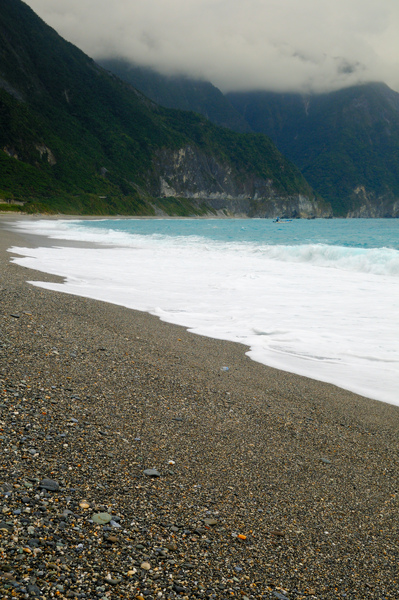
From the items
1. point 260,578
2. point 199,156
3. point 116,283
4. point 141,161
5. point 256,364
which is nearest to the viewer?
point 260,578

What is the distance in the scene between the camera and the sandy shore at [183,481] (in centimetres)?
202

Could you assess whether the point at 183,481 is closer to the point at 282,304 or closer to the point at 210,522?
the point at 210,522

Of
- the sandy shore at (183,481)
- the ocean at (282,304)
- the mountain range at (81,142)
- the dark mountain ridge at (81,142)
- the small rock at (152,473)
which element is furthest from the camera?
the dark mountain ridge at (81,142)

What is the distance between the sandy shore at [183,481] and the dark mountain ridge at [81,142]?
300 ft

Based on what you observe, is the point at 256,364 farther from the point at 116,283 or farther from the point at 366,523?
the point at 116,283

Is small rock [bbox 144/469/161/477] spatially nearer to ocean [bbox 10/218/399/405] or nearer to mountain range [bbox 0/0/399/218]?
ocean [bbox 10/218/399/405]

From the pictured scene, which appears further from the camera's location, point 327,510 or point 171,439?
point 171,439

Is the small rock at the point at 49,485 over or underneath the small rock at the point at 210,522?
over

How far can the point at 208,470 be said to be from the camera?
9.71ft

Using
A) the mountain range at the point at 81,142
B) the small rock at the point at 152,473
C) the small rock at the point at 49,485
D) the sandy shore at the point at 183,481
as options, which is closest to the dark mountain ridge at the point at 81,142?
the mountain range at the point at 81,142

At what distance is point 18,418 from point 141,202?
152 m

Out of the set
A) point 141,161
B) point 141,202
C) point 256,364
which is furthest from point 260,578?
point 141,161

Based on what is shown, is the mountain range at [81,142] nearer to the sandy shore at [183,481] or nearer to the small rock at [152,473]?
the sandy shore at [183,481]

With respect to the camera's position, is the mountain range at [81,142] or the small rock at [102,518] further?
the mountain range at [81,142]
